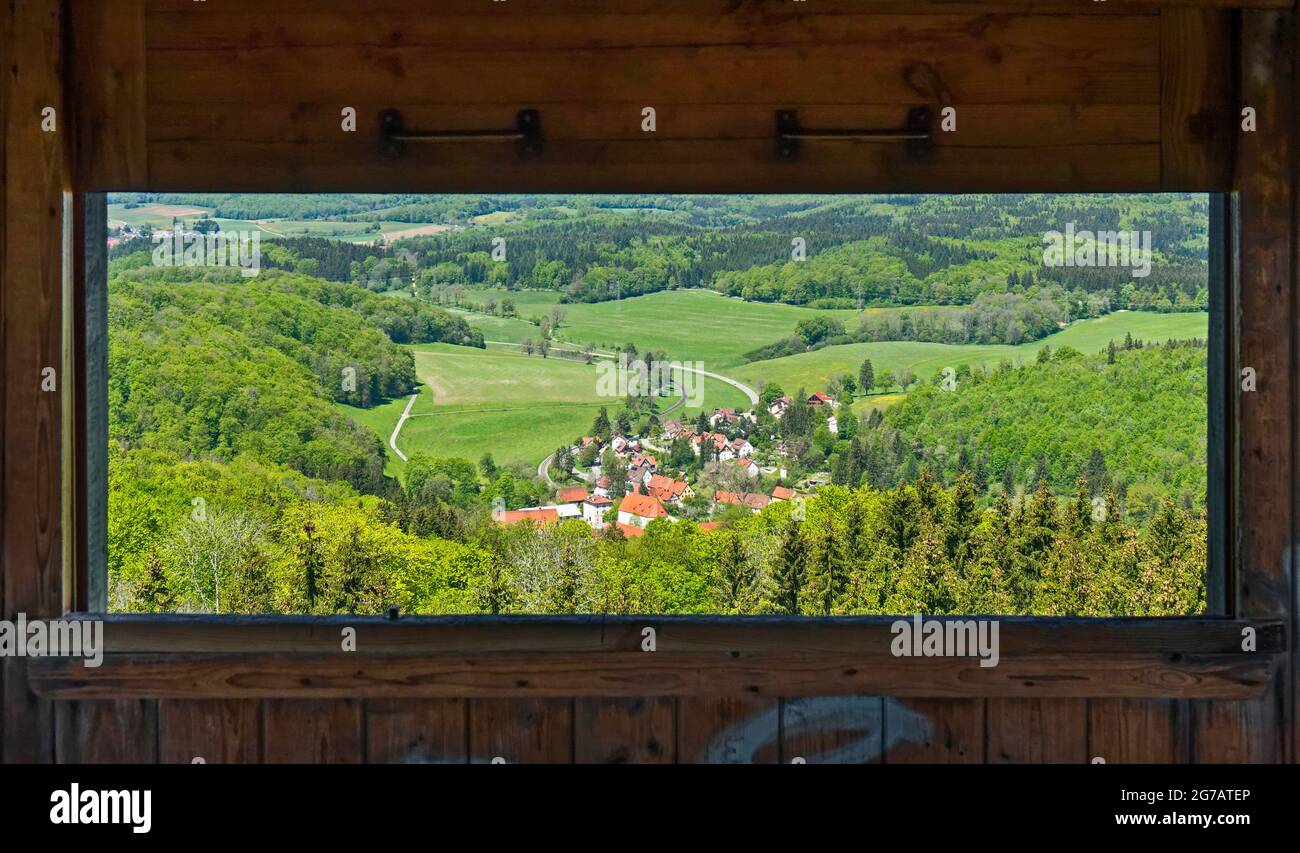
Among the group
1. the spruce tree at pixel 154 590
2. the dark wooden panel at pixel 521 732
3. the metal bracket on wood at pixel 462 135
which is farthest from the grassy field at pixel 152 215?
the dark wooden panel at pixel 521 732

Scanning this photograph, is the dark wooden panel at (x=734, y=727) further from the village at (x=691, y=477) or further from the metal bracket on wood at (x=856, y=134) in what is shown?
the village at (x=691, y=477)

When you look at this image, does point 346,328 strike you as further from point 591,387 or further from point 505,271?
point 591,387

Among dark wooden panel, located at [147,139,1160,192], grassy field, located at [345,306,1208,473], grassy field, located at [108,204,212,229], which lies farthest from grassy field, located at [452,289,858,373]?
dark wooden panel, located at [147,139,1160,192]

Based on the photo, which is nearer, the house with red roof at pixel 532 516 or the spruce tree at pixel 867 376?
the house with red roof at pixel 532 516

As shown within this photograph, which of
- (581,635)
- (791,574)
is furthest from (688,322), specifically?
(581,635)

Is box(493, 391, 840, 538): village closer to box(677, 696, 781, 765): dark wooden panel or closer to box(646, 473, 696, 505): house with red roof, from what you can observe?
box(646, 473, 696, 505): house with red roof
